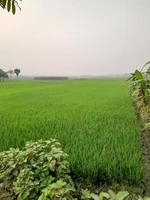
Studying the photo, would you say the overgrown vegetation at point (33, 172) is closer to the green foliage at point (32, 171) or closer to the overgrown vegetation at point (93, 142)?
the green foliage at point (32, 171)

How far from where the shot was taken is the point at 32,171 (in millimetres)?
2164

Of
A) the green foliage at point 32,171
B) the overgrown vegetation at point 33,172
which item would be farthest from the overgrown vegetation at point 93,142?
the green foliage at point 32,171

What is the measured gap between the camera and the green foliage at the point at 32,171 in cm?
203

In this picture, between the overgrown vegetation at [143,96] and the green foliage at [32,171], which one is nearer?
the green foliage at [32,171]

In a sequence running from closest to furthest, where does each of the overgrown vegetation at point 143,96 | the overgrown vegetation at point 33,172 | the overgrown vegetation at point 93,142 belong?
1. the overgrown vegetation at point 33,172
2. the overgrown vegetation at point 93,142
3. the overgrown vegetation at point 143,96

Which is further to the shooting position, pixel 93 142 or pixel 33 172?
pixel 93 142

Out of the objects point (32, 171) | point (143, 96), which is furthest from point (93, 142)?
point (32, 171)

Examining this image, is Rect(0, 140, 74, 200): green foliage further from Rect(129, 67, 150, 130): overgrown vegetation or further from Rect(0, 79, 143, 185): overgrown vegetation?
Rect(129, 67, 150, 130): overgrown vegetation

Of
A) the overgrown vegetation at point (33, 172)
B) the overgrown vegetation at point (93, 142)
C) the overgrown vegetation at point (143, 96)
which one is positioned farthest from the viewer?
the overgrown vegetation at point (143, 96)

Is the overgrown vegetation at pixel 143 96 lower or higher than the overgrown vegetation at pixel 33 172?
higher

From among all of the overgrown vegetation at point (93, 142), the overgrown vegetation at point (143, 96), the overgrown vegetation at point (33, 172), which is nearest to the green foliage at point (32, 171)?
the overgrown vegetation at point (33, 172)

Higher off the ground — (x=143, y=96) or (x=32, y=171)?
(x=143, y=96)

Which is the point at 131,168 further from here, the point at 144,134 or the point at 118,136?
the point at 118,136

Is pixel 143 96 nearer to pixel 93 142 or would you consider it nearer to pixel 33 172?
pixel 93 142
